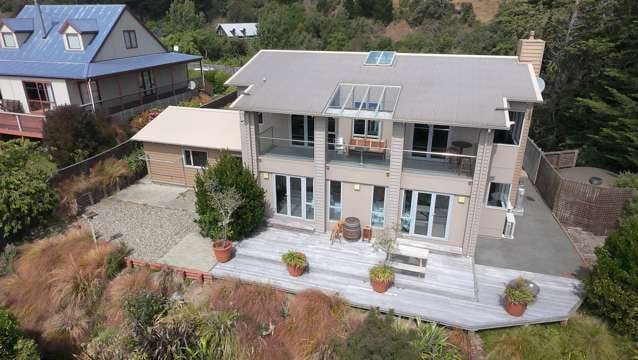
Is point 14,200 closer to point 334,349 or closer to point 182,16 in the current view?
point 334,349

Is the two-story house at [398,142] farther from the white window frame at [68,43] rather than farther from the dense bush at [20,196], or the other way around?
the white window frame at [68,43]

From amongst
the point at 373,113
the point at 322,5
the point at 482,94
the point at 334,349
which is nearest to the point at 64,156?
the point at 373,113

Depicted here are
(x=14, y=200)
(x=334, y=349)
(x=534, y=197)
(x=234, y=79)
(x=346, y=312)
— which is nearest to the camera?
(x=334, y=349)

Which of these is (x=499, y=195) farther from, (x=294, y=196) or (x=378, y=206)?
(x=294, y=196)

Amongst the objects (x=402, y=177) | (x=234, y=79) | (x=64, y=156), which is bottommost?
(x=64, y=156)

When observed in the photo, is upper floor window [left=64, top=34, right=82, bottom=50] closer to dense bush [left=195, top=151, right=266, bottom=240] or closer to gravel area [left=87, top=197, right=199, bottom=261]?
gravel area [left=87, top=197, right=199, bottom=261]

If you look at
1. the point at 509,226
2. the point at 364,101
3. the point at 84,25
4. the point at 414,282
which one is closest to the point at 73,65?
the point at 84,25

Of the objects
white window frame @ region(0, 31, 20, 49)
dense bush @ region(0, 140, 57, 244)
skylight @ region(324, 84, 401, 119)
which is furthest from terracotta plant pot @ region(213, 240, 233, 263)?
white window frame @ region(0, 31, 20, 49)

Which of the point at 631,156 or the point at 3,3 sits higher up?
the point at 3,3
